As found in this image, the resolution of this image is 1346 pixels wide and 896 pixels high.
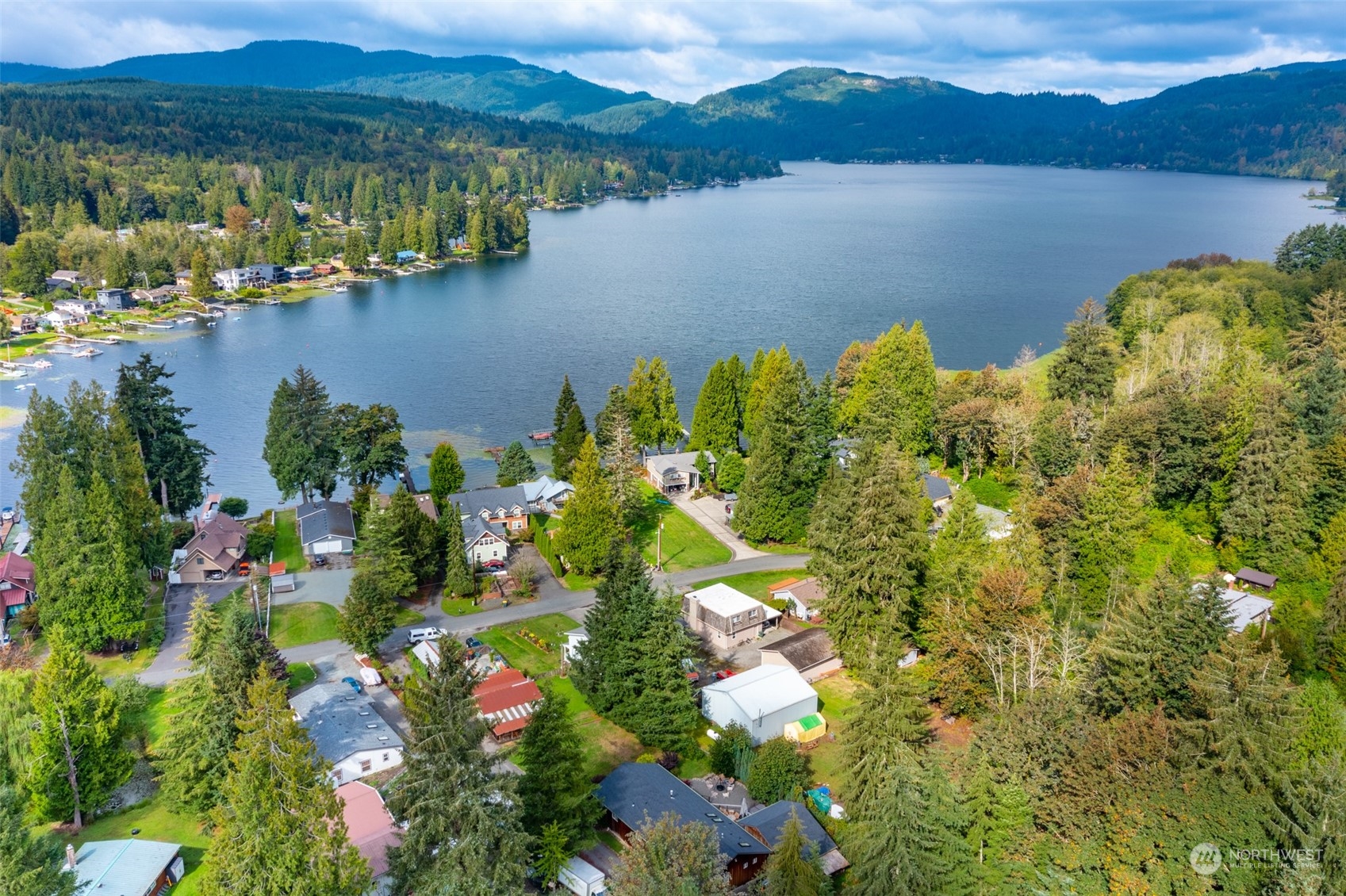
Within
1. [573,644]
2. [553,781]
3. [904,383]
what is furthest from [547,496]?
[553,781]

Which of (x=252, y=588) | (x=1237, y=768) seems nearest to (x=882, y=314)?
(x=252, y=588)

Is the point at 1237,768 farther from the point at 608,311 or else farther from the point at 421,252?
the point at 421,252

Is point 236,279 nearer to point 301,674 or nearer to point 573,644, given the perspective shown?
point 301,674

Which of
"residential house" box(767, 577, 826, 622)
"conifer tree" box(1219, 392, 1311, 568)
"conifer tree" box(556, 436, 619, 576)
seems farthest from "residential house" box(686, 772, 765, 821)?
"conifer tree" box(1219, 392, 1311, 568)

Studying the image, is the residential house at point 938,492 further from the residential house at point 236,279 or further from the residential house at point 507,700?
the residential house at point 236,279

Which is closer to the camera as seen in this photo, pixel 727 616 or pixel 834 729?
pixel 834 729

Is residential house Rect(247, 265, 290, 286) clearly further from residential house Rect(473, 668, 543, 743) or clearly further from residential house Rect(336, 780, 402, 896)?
residential house Rect(336, 780, 402, 896)
